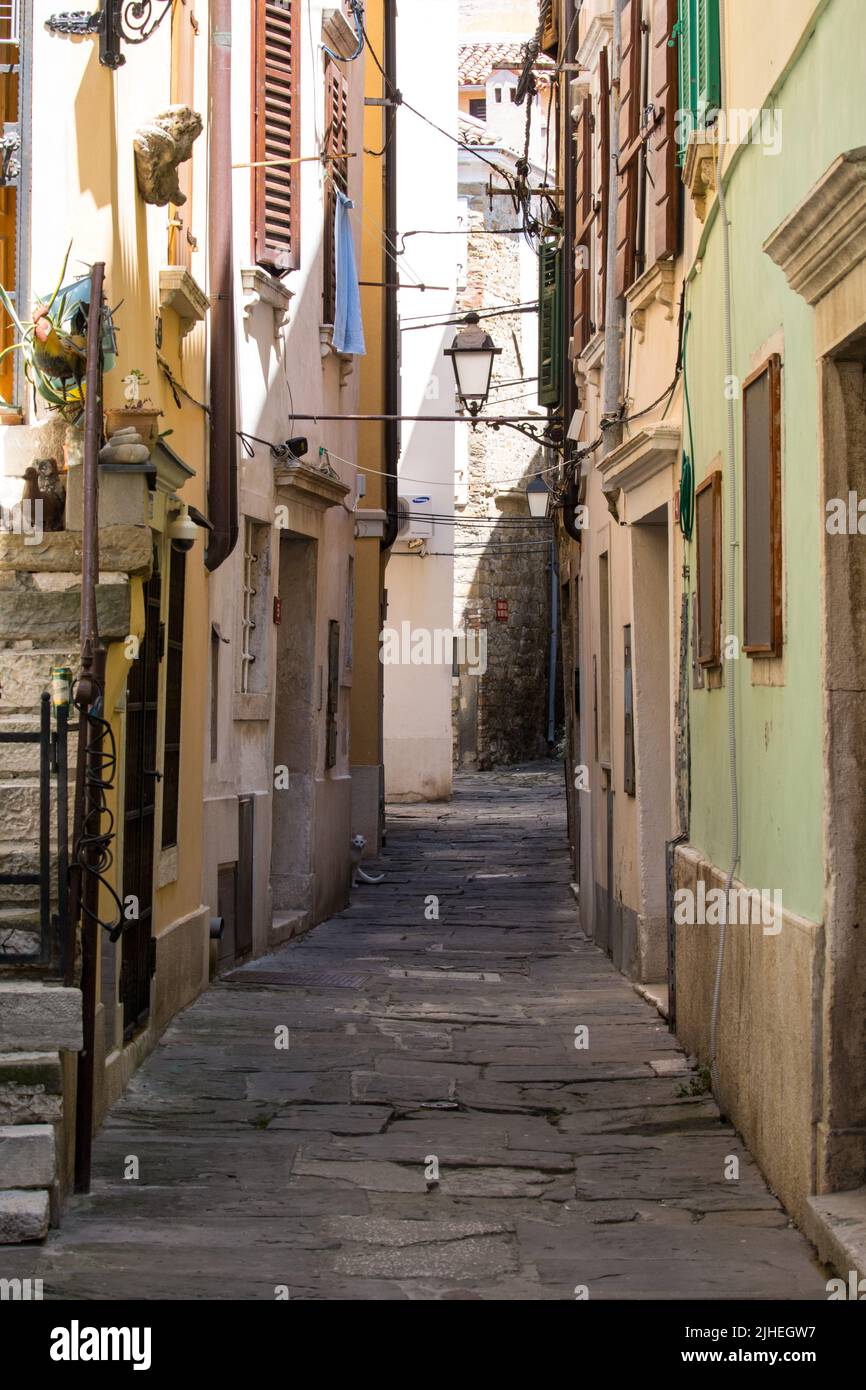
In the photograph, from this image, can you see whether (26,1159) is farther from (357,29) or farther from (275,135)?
(357,29)

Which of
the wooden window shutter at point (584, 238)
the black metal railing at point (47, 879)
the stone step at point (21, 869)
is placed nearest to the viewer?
the black metal railing at point (47, 879)

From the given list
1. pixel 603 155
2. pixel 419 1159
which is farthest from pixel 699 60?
pixel 419 1159

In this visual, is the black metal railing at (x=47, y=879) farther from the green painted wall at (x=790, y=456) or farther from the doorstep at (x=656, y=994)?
the doorstep at (x=656, y=994)

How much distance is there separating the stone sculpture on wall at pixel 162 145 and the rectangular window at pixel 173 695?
6.25ft

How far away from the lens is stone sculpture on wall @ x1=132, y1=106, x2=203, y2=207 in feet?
26.2

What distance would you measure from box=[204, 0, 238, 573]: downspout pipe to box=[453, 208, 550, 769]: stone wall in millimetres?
21736

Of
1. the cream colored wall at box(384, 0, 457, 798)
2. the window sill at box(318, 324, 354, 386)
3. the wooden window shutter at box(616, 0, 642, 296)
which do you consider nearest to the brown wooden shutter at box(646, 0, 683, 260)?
the wooden window shutter at box(616, 0, 642, 296)

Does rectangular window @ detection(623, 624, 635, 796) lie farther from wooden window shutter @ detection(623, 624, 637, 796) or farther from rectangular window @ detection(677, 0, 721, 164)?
rectangular window @ detection(677, 0, 721, 164)

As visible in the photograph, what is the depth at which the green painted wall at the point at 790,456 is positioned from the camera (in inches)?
217

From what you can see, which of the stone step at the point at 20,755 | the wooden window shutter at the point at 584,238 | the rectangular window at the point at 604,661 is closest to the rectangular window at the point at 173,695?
the stone step at the point at 20,755

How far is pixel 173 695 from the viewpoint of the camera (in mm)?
9297

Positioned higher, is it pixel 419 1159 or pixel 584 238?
pixel 584 238

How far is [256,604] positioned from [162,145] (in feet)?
15.8
